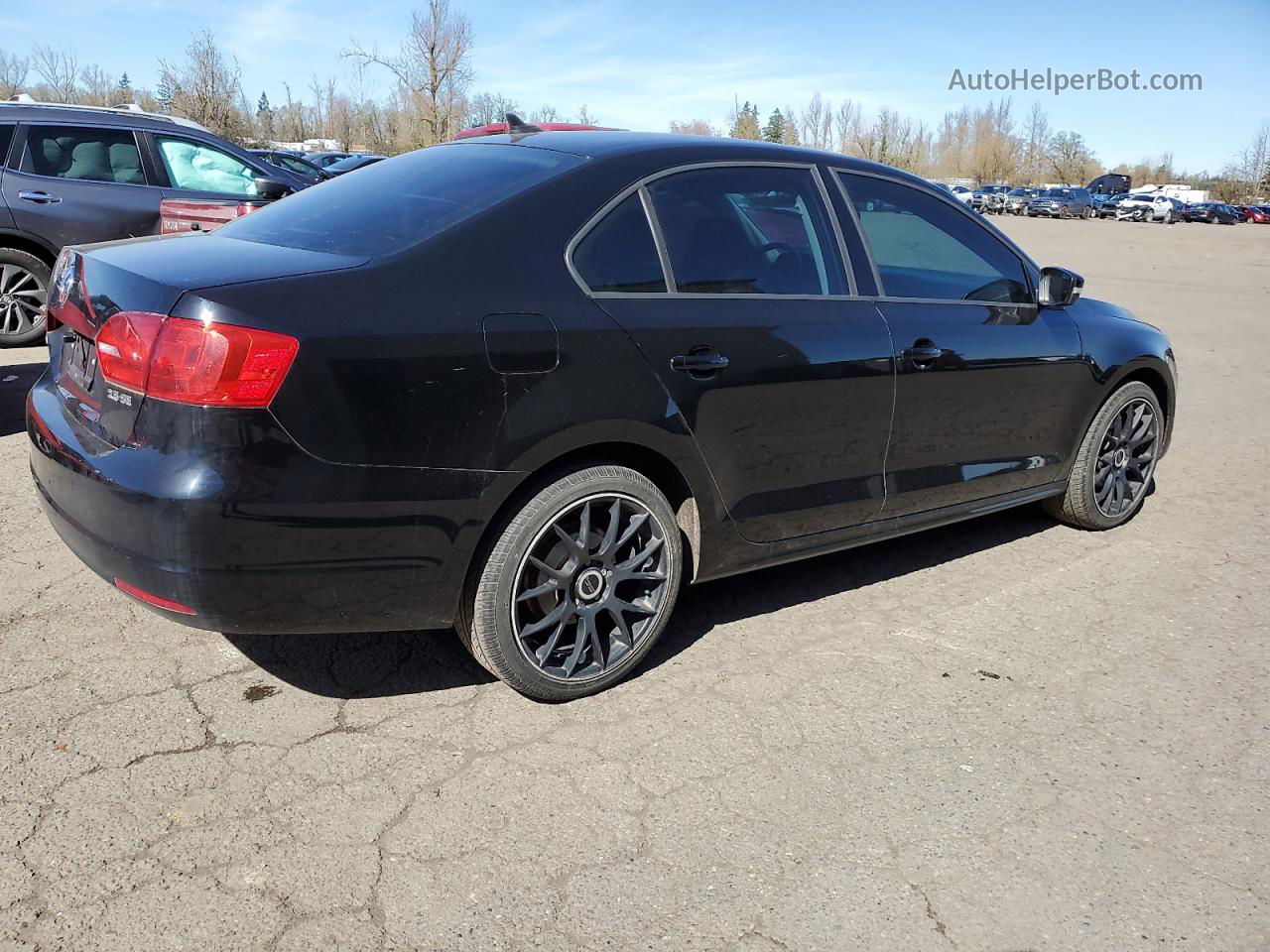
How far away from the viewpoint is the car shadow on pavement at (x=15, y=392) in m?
5.96

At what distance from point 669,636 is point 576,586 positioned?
0.73 metres

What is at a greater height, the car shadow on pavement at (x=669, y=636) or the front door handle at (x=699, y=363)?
the front door handle at (x=699, y=363)

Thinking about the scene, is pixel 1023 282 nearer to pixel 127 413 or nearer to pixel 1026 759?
pixel 1026 759

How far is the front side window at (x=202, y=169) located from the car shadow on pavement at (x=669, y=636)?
6.51 metres

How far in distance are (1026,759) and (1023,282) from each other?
7.46 feet

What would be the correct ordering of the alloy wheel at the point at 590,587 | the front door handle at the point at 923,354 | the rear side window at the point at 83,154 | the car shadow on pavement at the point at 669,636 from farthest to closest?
the rear side window at the point at 83,154 → the front door handle at the point at 923,354 → the car shadow on pavement at the point at 669,636 → the alloy wheel at the point at 590,587

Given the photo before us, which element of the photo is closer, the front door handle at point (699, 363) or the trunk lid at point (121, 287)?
the trunk lid at point (121, 287)

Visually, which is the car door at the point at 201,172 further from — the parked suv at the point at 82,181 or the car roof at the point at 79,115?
the car roof at the point at 79,115

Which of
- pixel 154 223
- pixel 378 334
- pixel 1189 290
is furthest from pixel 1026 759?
pixel 1189 290

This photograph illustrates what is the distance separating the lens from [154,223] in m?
8.63

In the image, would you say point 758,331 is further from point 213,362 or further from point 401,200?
point 213,362

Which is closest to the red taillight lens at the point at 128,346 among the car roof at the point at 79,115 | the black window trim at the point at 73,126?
the black window trim at the point at 73,126

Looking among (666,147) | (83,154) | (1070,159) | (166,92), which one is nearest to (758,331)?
(666,147)

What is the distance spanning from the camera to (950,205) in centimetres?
434
